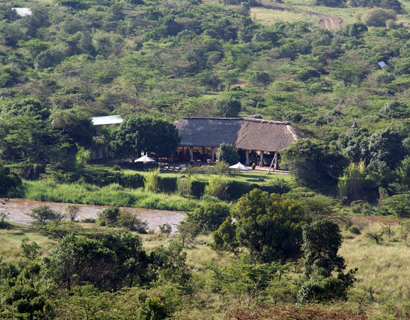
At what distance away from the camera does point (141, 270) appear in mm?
22672

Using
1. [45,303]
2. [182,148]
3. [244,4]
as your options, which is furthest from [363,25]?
[45,303]

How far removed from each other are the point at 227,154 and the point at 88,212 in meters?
10.4

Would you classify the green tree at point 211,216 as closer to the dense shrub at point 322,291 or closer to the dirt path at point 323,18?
the dense shrub at point 322,291

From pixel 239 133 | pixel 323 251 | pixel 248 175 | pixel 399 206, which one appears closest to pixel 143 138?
pixel 239 133

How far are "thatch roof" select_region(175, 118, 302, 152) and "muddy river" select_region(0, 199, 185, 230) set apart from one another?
8559 millimetres

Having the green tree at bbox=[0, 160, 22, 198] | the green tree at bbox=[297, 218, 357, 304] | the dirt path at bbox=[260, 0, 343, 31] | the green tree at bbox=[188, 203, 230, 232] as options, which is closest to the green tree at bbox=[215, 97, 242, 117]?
the green tree at bbox=[188, 203, 230, 232]

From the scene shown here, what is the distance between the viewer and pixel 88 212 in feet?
121

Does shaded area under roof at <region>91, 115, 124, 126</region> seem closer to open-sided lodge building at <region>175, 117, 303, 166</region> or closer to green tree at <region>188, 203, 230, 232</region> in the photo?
open-sided lodge building at <region>175, 117, 303, 166</region>

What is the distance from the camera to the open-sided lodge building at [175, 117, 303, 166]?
4356 cm

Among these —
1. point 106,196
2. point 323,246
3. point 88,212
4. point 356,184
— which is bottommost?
point 88,212

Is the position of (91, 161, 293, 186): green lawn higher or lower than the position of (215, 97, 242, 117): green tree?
lower

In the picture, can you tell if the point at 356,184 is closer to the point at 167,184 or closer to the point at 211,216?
the point at 211,216

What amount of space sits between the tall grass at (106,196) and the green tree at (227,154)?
5232 millimetres

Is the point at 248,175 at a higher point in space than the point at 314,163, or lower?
lower
